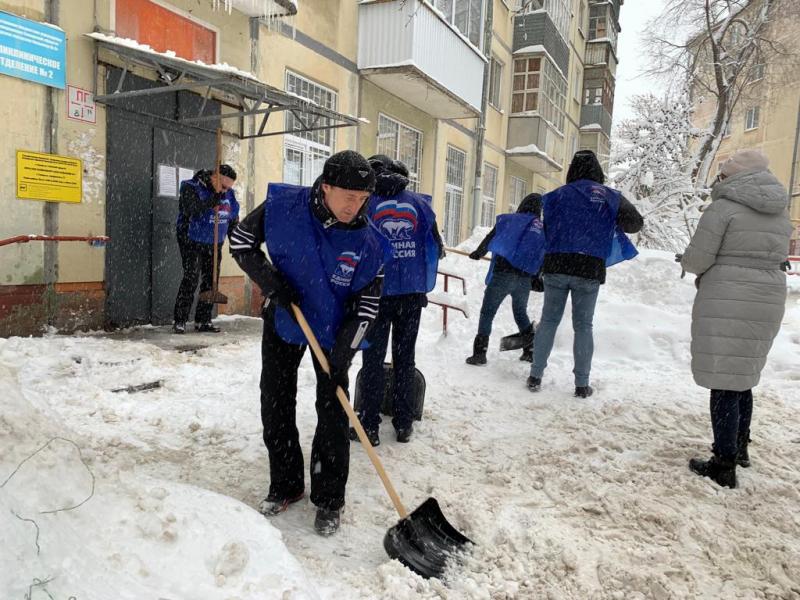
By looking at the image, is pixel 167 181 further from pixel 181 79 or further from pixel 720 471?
pixel 720 471

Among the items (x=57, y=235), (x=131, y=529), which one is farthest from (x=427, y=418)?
(x=57, y=235)

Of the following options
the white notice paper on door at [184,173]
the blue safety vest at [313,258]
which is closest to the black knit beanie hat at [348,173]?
the blue safety vest at [313,258]

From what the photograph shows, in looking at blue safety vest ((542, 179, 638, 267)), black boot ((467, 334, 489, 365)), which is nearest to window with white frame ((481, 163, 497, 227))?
black boot ((467, 334, 489, 365))

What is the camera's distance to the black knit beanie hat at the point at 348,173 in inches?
89.1

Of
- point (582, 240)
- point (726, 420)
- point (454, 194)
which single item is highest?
point (454, 194)

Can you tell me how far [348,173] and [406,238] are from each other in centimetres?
142

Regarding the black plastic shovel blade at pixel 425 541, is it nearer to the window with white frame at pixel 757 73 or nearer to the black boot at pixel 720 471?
the black boot at pixel 720 471

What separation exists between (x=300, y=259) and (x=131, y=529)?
1.20 m

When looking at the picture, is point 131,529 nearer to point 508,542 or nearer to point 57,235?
point 508,542

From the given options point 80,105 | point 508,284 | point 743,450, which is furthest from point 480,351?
point 80,105

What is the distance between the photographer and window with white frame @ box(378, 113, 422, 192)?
11.3 metres

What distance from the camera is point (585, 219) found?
4.45 m

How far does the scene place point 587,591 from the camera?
2.20 meters

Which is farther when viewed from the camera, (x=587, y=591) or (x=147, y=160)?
(x=147, y=160)
